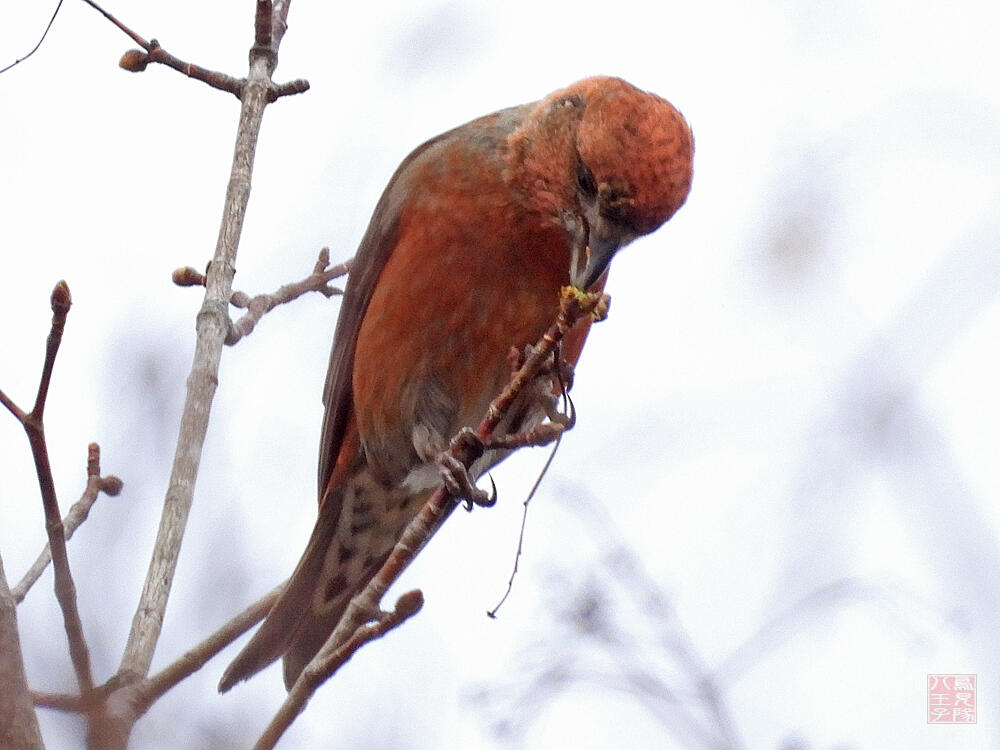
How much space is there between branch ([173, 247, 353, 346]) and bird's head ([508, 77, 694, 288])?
2.55 feet

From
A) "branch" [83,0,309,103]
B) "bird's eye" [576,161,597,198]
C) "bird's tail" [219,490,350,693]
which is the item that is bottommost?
"bird's tail" [219,490,350,693]

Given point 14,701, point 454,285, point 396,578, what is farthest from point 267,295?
point 14,701

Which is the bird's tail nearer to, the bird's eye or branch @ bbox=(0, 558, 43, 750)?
the bird's eye

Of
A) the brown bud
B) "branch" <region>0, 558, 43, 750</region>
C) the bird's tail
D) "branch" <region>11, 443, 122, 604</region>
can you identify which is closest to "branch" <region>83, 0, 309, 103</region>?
the brown bud

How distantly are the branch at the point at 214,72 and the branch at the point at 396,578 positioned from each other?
5.31 feet

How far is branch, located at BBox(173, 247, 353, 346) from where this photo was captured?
4.21 meters

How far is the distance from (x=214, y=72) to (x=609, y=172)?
1.31 meters

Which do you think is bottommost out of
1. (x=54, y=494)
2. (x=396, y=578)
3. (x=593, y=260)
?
(x=396, y=578)

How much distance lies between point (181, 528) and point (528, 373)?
1.13 meters

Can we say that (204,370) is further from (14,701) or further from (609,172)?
(14,701)

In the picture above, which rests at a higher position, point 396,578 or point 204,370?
point 204,370

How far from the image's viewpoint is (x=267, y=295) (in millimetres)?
4465

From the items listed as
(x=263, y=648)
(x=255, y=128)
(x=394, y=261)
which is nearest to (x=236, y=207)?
(x=255, y=128)

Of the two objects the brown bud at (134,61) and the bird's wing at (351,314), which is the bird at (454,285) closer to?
the bird's wing at (351,314)
